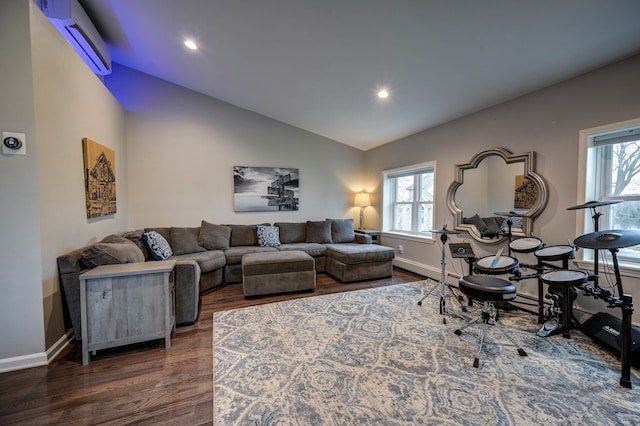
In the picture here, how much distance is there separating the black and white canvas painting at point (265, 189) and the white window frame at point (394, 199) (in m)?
1.80

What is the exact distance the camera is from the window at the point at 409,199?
14.3 feet

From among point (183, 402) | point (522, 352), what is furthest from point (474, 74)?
point (183, 402)

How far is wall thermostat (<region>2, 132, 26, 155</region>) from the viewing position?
1.82m

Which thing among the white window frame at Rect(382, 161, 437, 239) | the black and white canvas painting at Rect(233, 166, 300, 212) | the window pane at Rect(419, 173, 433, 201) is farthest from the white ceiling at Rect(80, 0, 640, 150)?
the black and white canvas painting at Rect(233, 166, 300, 212)

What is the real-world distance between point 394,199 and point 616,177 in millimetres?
3088

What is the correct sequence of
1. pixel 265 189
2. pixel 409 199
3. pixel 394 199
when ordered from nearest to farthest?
1. pixel 409 199
2. pixel 265 189
3. pixel 394 199

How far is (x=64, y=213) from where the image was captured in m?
2.25

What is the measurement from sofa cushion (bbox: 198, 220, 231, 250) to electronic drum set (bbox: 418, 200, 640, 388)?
10.1 feet

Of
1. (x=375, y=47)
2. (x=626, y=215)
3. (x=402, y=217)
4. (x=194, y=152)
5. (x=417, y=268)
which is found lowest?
(x=417, y=268)

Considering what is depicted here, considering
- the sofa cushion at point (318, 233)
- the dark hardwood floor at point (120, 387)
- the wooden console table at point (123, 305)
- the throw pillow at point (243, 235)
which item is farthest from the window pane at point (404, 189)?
the wooden console table at point (123, 305)

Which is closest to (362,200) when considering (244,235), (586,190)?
(244,235)

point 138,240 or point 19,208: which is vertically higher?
point 19,208

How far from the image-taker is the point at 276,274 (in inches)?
133

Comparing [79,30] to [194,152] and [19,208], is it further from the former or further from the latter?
[194,152]
